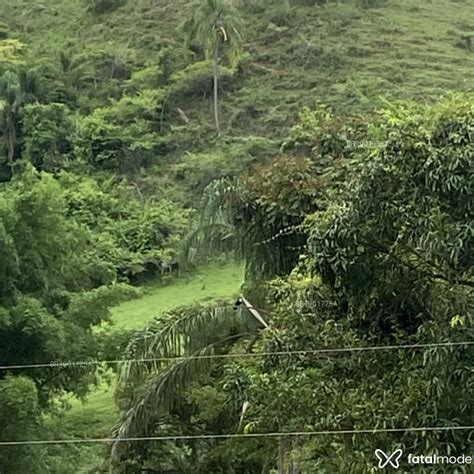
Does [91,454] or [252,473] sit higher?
[252,473]

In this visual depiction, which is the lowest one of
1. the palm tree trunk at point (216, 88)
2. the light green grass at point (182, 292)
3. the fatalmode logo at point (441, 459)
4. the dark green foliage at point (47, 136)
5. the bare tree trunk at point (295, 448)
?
the light green grass at point (182, 292)

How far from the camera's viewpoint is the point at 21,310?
10.2 m

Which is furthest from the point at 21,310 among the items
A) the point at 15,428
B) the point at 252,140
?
the point at 252,140

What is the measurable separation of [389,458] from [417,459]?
189 mm

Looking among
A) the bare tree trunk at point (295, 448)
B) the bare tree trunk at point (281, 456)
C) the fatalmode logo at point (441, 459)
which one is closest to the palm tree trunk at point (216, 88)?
the bare tree trunk at point (281, 456)

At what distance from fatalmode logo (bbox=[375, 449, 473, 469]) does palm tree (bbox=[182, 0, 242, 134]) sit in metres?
24.0

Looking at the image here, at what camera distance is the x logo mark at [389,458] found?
16.1ft

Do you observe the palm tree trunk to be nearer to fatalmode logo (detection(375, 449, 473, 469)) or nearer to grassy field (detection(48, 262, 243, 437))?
grassy field (detection(48, 262, 243, 437))

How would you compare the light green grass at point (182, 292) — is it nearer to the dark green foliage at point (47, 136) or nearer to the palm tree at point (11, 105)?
the dark green foliage at point (47, 136)

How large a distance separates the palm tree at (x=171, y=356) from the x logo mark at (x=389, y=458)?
262 centimetres

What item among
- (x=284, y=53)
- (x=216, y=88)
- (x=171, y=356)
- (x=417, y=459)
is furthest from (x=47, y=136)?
(x=417, y=459)

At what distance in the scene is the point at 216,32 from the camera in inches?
1130

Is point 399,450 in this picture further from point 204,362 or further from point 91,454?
point 91,454

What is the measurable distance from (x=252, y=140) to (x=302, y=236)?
1890 cm
